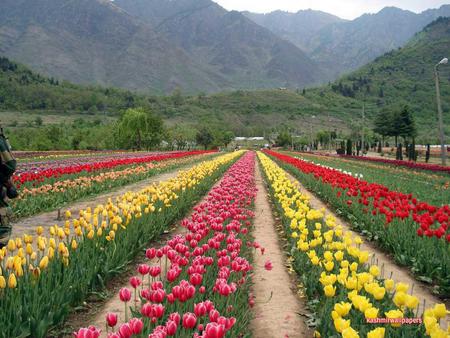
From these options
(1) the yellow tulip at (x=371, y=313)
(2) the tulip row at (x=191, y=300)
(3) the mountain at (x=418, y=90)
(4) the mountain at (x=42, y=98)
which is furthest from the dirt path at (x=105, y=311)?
(4) the mountain at (x=42, y=98)

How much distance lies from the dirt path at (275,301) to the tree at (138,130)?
6044 centimetres

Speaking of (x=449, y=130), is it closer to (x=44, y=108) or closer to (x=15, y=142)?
(x=15, y=142)

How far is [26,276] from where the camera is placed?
4.61 metres

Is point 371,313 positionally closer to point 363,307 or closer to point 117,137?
point 363,307

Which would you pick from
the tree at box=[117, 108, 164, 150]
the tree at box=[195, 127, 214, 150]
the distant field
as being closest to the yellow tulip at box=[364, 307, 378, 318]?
the tree at box=[117, 108, 164, 150]

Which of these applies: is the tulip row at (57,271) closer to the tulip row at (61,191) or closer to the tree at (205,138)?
the tulip row at (61,191)

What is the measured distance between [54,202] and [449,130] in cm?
13452

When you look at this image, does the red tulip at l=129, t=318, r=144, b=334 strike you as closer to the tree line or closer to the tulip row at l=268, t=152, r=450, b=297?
the tulip row at l=268, t=152, r=450, b=297

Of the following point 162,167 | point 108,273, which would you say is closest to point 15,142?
point 162,167

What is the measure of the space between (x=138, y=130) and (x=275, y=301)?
64100 mm

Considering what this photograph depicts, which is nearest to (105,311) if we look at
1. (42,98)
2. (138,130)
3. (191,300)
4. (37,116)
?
(191,300)

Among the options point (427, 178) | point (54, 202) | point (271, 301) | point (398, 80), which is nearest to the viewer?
point (271, 301)

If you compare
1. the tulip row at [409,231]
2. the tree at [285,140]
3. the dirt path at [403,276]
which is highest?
the tree at [285,140]

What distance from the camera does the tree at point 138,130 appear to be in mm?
66750
